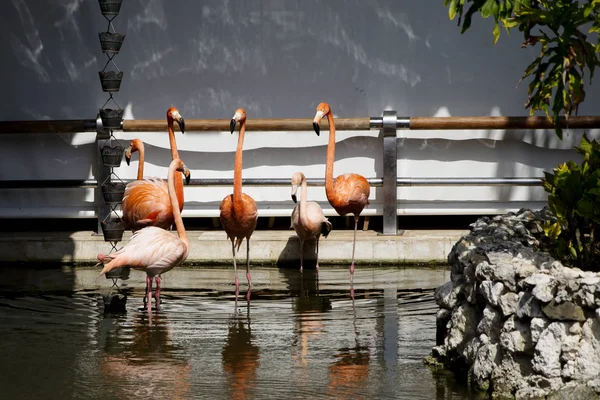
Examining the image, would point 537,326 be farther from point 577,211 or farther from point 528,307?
point 577,211

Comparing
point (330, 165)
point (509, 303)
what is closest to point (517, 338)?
point (509, 303)

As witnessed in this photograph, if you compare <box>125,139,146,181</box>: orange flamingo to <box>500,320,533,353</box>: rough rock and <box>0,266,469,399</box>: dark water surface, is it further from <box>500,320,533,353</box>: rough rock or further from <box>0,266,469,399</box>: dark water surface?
<box>500,320,533,353</box>: rough rock

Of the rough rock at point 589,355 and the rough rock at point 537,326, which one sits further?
the rough rock at point 537,326

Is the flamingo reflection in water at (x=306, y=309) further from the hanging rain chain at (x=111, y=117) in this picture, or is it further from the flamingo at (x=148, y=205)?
the hanging rain chain at (x=111, y=117)

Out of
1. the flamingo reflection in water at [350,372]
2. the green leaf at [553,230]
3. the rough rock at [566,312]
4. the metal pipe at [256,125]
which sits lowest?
the flamingo reflection in water at [350,372]

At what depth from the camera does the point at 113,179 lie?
11477mm

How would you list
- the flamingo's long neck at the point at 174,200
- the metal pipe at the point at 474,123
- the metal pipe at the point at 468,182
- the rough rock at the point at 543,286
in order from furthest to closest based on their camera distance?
the metal pipe at the point at 468,182
the metal pipe at the point at 474,123
the flamingo's long neck at the point at 174,200
the rough rock at the point at 543,286

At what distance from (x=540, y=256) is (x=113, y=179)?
6.49 m

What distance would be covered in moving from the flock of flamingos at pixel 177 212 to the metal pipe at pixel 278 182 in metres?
0.74

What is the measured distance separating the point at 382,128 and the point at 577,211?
4.74m

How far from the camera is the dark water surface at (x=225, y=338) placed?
20.0ft

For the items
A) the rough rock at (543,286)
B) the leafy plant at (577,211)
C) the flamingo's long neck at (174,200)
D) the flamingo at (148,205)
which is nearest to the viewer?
the rough rock at (543,286)

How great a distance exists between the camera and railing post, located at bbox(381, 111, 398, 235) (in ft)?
35.6

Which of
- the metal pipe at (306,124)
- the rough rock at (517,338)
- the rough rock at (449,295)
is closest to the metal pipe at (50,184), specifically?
the metal pipe at (306,124)
